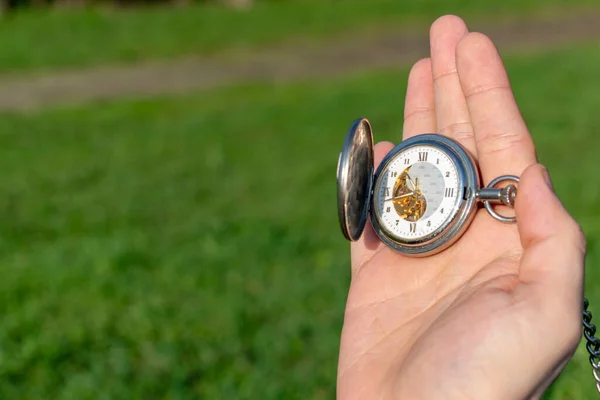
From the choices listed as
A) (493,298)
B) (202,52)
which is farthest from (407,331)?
(202,52)

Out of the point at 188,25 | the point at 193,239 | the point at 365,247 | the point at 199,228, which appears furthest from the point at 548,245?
the point at 188,25

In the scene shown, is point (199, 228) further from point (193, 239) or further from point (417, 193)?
point (417, 193)

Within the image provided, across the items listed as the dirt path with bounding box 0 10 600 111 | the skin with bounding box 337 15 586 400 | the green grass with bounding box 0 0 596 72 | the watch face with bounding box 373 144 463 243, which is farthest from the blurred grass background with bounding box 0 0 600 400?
the watch face with bounding box 373 144 463 243

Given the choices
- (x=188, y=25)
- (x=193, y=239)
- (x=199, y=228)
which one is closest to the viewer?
(x=193, y=239)

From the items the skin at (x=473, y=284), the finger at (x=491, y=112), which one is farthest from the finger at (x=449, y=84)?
the finger at (x=491, y=112)

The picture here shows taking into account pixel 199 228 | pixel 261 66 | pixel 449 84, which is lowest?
pixel 261 66

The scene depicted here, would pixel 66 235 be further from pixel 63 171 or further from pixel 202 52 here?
pixel 202 52

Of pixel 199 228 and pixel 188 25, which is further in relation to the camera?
pixel 188 25
